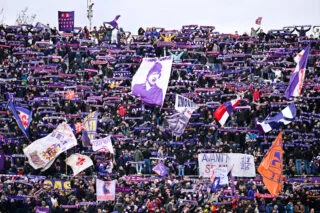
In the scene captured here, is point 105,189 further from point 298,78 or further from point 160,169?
point 298,78

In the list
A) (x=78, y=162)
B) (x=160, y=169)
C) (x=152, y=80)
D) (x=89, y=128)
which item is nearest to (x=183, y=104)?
(x=152, y=80)

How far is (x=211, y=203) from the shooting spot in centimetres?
3109

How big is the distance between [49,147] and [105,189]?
12.6 ft

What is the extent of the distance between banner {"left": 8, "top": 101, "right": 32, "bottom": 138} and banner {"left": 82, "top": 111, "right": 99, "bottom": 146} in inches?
95.6

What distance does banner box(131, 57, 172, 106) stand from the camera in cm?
3731

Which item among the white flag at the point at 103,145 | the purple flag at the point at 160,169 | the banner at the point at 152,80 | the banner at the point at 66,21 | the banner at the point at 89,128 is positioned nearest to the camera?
the purple flag at the point at 160,169

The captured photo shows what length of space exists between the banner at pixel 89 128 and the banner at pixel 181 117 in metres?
3.21

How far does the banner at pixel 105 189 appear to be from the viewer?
32.0m

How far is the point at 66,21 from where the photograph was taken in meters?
45.2

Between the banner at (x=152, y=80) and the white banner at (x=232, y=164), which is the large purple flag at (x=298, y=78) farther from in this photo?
the banner at (x=152, y=80)

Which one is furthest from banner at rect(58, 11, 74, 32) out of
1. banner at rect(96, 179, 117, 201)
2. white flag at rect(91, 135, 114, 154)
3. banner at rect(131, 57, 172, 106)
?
banner at rect(96, 179, 117, 201)

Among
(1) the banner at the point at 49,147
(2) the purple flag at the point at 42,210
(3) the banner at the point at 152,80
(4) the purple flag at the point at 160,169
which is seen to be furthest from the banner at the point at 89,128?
(2) the purple flag at the point at 42,210

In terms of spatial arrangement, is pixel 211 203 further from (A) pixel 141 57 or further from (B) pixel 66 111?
(A) pixel 141 57

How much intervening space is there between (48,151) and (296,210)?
10674 millimetres
